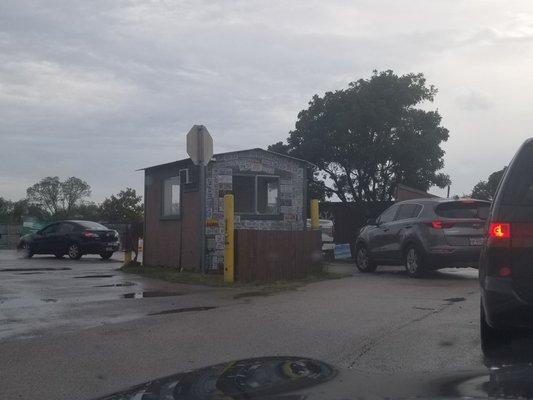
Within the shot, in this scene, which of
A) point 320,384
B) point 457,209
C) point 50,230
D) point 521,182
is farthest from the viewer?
point 50,230

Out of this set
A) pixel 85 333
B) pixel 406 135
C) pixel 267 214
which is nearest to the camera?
pixel 85 333

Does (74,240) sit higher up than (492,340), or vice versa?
(74,240)

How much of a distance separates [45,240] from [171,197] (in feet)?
29.8

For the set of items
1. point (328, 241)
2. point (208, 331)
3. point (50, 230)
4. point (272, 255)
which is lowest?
point (208, 331)

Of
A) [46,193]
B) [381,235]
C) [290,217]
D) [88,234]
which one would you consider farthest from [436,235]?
[46,193]

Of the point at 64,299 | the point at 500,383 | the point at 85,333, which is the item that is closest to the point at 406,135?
the point at 64,299

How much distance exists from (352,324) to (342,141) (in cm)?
2495

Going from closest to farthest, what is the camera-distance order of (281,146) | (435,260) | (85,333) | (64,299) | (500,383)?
(500,383)
(85,333)
(64,299)
(435,260)
(281,146)

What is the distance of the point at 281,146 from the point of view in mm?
35094

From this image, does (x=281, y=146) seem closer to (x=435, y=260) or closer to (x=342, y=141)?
(x=342, y=141)

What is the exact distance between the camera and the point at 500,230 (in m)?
5.13

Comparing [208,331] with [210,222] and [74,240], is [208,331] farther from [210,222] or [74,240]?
[74,240]

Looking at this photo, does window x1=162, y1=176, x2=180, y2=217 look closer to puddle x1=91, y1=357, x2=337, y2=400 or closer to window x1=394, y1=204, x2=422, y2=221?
window x1=394, y1=204, x2=422, y2=221

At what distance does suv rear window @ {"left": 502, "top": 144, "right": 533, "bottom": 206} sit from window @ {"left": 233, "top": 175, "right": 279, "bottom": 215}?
9446 mm
